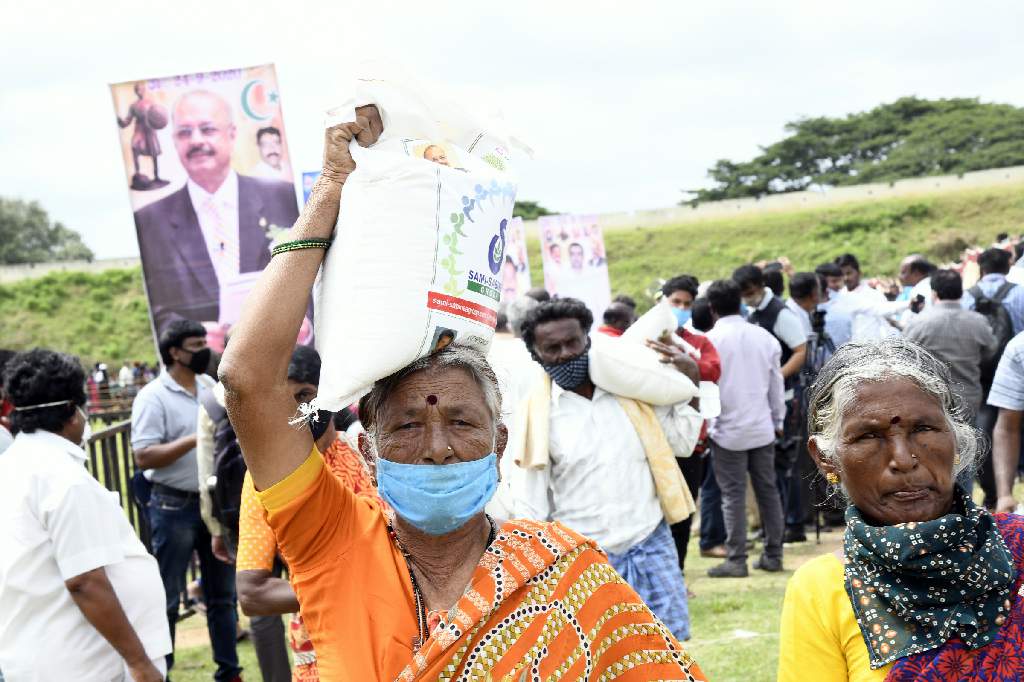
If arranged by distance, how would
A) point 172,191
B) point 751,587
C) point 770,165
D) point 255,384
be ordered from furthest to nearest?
1. point 770,165
2. point 751,587
3. point 172,191
4. point 255,384

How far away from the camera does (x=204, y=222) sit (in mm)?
6555

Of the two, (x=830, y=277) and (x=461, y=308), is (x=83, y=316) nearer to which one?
(x=830, y=277)

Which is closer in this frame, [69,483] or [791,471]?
[69,483]

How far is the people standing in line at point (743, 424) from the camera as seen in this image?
7.70m

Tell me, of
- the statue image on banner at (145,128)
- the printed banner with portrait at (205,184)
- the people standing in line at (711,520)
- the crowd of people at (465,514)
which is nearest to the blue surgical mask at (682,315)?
the people standing in line at (711,520)

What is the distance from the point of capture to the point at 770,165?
56500 millimetres

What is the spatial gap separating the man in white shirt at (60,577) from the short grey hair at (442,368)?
1.79 metres

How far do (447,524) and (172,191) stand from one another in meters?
4.94

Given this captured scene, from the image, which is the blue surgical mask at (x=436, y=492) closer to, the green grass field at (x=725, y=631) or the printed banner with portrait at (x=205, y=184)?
the green grass field at (x=725, y=631)

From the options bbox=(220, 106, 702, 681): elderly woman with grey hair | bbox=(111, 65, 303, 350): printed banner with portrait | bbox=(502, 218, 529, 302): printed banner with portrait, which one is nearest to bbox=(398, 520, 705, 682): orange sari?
bbox=(220, 106, 702, 681): elderly woman with grey hair

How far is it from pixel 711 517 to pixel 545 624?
22.5ft

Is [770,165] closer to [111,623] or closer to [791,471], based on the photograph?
[791,471]

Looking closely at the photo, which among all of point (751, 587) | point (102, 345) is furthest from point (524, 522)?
point (102, 345)

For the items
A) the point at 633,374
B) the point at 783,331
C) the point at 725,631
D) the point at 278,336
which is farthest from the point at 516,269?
the point at 278,336
